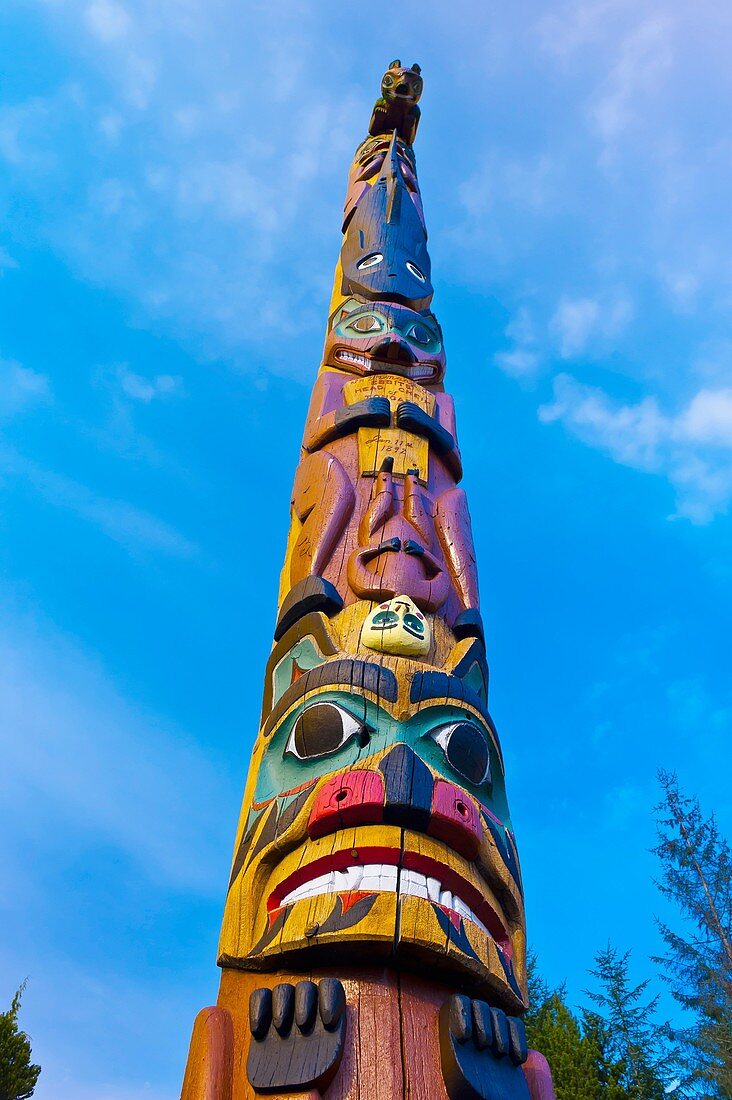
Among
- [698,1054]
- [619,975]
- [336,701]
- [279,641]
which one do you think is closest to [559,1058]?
[698,1054]

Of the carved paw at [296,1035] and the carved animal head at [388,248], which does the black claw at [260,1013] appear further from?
the carved animal head at [388,248]

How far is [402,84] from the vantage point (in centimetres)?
1342

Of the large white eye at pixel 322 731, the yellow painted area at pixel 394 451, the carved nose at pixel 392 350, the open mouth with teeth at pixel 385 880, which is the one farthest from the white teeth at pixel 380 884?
the carved nose at pixel 392 350

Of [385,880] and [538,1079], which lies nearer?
[385,880]

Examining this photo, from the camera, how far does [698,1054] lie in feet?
37.4

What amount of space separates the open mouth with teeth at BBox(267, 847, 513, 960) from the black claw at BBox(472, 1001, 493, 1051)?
0.31 m

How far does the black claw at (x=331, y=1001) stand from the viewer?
2891 mm

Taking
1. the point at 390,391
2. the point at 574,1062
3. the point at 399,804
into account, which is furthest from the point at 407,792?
the point at 574,1062

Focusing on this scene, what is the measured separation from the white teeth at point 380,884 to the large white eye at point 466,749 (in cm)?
67

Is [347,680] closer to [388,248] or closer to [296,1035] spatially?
[296,1035]

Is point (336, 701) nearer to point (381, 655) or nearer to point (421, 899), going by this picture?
point (381, 655)

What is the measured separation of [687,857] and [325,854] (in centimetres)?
1136

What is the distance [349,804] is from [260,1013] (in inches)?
31.0

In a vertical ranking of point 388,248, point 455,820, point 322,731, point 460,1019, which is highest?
point 388,248
